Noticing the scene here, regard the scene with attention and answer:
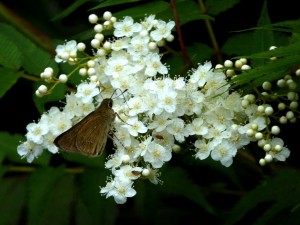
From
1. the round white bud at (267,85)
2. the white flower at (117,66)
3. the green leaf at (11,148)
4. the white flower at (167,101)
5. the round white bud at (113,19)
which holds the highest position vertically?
the round white bud at (113,19)

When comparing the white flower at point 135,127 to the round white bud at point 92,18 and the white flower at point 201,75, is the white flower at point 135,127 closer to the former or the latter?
the white flower at point 201,75

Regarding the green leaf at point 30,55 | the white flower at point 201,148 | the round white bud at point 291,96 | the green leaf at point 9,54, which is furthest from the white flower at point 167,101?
the green leaf at point 9,54

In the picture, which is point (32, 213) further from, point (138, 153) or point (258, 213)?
point (258, 213)

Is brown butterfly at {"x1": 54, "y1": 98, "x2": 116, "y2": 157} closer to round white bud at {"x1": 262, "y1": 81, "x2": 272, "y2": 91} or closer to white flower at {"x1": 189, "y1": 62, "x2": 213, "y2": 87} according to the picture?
white flower at {"x1": 189, "y1": 62, "x2": 213, "y2": 87}

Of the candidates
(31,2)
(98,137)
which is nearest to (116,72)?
(98,137)

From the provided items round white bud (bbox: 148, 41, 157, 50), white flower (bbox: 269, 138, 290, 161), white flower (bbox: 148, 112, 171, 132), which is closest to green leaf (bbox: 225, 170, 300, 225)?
white flower (bbox: 269, 138, 290, 161)

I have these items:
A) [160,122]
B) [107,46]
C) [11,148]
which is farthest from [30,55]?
[160,122]
